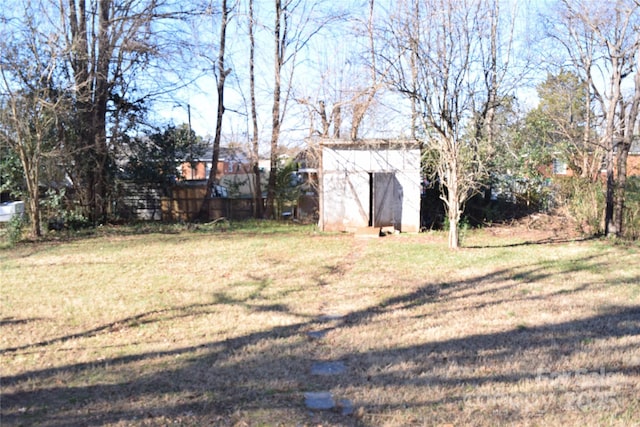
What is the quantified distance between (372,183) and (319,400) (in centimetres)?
1272

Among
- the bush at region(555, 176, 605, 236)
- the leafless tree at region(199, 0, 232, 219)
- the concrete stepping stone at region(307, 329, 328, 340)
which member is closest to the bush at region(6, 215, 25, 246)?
the leafless tree at region(199, 0, 232, 219)

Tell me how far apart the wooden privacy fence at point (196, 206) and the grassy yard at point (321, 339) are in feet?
31.8

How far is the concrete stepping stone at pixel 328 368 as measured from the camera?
15.6 ft

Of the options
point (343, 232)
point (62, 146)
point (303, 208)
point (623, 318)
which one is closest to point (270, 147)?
point (303, 208)

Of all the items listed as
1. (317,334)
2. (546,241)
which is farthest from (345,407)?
(546,241)

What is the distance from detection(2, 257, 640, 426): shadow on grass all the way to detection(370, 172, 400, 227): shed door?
33.2 feet

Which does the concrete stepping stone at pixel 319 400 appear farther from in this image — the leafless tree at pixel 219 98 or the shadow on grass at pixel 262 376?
the leafless tree at pixel 219 98

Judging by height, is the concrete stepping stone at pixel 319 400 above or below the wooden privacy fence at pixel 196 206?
below

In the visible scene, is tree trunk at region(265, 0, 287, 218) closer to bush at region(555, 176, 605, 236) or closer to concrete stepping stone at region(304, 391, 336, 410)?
bush at region(555, 176, 605, 236)

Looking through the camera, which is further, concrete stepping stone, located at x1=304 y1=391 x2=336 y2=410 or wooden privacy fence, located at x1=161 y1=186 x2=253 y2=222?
wooden privacy fence, located at x1=161 y1=186 x2=253 y2=222

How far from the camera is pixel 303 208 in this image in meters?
20.8

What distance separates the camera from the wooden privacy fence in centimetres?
2130

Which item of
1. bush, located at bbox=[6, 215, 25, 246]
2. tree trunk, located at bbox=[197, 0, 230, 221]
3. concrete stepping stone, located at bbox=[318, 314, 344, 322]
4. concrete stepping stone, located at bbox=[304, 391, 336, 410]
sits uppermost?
tree trunk, located at bbox=[197, 0, 230, 221]

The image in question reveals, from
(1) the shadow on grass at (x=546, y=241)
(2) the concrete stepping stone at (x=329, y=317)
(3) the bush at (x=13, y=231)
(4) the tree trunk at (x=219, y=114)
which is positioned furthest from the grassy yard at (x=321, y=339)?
(4) the tree trunk at (x=219, y=114)
